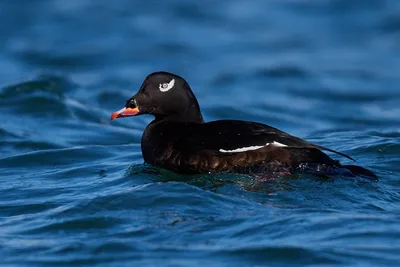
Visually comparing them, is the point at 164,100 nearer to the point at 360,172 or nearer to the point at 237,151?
the point at 237,151

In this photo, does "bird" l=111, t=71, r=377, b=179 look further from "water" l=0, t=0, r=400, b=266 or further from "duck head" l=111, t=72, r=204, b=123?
"duck head" l=111, t=72, r=204, b=123

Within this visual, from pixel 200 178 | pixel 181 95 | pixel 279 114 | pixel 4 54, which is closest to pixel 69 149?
pixel 181 95

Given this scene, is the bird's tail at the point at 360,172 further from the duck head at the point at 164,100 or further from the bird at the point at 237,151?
the duck head at the point at 164,100

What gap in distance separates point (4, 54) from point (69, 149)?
8857 mm

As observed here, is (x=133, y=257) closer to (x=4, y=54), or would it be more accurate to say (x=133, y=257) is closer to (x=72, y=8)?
(x=4, y=54)

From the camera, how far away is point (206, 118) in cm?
1488

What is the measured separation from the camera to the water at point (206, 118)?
6.45 metres

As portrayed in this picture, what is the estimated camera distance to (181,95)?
8.62 metres

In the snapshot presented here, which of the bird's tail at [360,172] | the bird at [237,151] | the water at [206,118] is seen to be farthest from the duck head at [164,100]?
the bird's tail at [360,172]

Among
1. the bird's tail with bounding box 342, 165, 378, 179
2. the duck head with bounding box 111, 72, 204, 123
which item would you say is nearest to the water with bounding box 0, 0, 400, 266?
the bird's tail with bounding box 342, 165, 378, 179

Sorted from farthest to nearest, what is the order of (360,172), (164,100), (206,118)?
(206,118)
(164,100)
(360,172)

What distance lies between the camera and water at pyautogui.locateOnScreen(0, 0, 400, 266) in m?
6.45

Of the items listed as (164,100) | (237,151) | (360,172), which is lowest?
(360,172)

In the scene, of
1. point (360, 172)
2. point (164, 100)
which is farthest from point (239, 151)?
point (164, 100)
